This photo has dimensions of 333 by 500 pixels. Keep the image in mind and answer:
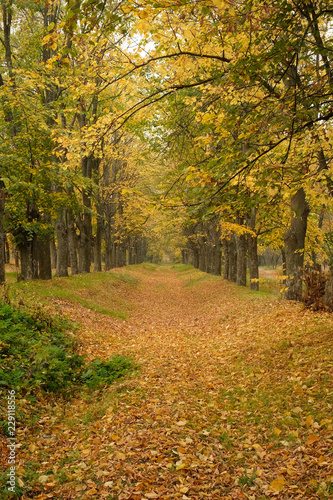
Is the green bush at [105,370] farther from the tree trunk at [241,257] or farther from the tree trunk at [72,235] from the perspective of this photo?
the tree trunk at [72,235]

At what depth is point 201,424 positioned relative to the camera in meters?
5.28

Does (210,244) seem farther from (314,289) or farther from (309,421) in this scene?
(309,421)

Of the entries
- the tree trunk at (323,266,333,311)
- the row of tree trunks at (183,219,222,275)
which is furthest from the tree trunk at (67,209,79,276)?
the tree trunk at (323,266,333,311)

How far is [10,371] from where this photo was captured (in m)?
5.71

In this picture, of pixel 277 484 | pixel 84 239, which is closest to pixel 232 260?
pixel 84 239

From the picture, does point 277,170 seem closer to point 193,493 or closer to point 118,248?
point 193,493

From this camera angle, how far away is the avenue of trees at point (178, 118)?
4520 millimetres

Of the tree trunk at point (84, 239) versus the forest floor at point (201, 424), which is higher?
the tree trunk at point (84, 239)

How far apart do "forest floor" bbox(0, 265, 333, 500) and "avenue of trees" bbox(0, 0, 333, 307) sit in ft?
9.47

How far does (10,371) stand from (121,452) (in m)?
2.54

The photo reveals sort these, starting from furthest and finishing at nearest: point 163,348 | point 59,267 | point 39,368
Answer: point 59,267 → point 163,348 → point 39,368

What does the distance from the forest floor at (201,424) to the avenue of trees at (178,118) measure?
2885 millimetres

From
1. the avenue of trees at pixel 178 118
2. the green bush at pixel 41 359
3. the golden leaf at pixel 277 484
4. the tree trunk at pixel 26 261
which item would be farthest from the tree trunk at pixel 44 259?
the golden leaf at pixel 277 484

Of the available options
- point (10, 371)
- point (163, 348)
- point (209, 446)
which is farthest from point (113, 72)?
point (163, 348)
